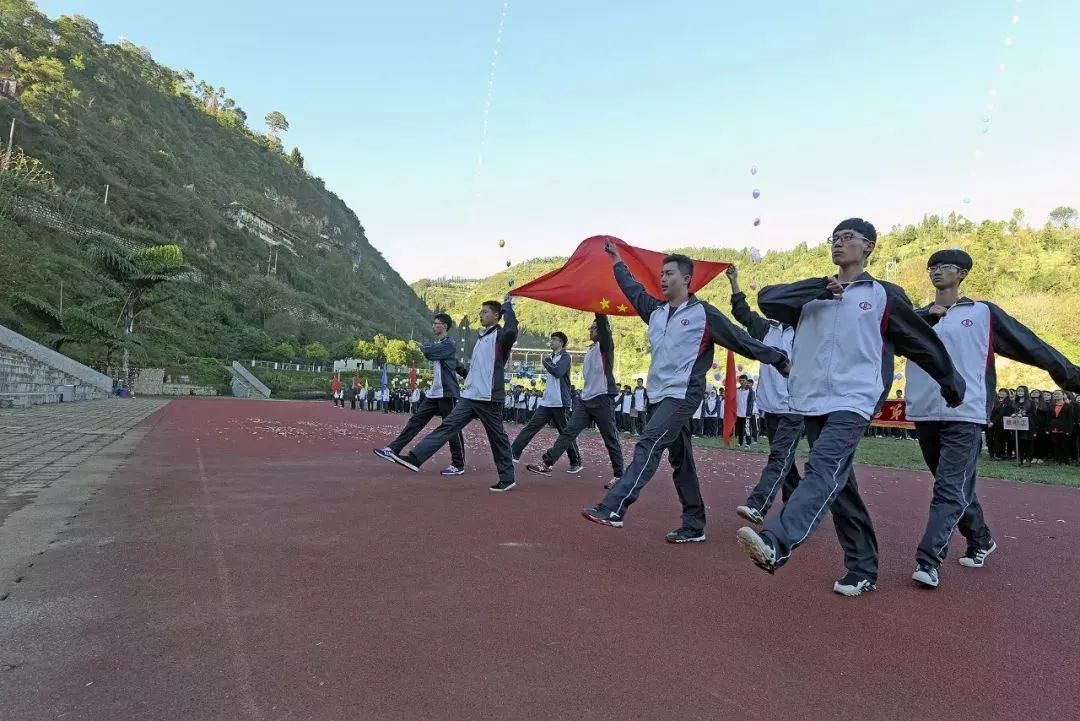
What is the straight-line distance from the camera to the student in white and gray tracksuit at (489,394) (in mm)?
6617

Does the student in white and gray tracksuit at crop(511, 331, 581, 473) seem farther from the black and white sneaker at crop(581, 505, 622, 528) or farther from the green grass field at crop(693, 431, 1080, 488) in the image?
the green grass field at crop(693, 431, 1080, 488)

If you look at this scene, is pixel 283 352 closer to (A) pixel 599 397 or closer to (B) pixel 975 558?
(A) pixel 599 397

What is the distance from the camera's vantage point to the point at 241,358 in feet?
184

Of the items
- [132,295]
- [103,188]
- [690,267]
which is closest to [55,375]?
[132,295]

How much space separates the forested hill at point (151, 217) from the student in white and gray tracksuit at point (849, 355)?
32.6 m

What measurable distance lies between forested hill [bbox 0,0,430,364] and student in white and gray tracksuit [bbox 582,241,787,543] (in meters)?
31.4

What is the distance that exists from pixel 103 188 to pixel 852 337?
76942 millimetres

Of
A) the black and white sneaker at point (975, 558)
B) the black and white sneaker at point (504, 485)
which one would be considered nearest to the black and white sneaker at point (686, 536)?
the black and white sneaker at point (975, 558)

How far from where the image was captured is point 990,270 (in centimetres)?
5250

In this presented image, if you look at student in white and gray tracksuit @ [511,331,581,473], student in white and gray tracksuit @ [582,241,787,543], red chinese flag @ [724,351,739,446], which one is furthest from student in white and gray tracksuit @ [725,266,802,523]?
student in white and gray tracksuit @ [511,331,581,473]

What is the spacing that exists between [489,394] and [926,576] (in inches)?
164

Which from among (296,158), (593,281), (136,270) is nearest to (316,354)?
(136,270)

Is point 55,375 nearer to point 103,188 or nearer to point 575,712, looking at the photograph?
point 575,712

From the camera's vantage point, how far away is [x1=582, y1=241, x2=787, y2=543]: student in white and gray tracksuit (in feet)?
14.1
